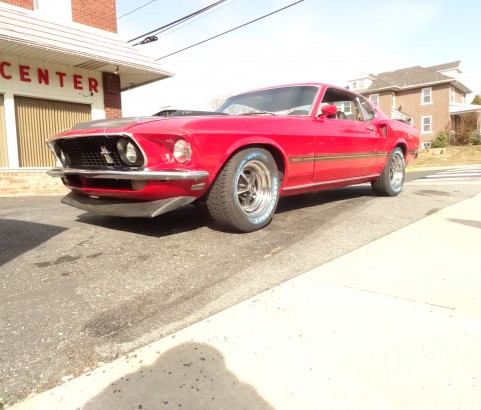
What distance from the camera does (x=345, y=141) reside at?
14.9ft

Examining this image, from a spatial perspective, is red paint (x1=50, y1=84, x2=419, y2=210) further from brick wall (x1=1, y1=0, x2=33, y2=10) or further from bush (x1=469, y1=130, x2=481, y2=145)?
bush (x1=469, y1=130, x2=481, y2=145)

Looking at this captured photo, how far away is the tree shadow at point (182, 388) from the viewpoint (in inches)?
55.6

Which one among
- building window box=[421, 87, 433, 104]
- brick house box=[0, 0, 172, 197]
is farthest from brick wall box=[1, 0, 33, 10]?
building window box=[421, 87, 433, 104]

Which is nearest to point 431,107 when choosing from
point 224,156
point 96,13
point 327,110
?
point 96,13

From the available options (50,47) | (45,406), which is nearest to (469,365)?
(45,406)

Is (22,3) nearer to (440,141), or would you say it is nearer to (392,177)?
(392,177)

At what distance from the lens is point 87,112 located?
9859 millimetres

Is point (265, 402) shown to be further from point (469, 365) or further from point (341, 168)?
point (341, 168)

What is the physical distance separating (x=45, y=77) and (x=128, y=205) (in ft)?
23.9

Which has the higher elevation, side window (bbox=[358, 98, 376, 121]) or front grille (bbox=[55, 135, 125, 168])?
side window (bbox=[358, 98, 376, 121])

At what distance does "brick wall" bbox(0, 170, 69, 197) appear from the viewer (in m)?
7.82

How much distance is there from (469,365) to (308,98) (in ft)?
11.0

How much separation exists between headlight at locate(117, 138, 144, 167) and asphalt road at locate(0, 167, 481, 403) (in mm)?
693

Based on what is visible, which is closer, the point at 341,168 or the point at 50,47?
the point at 341,168
